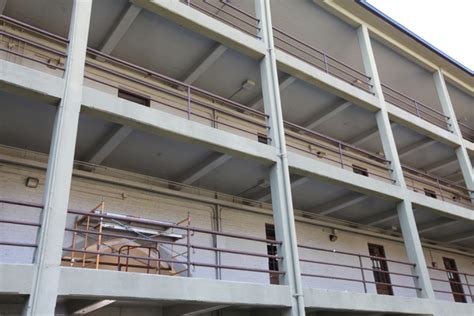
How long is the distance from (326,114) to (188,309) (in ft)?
23.1

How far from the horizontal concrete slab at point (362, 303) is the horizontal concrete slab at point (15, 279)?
4827 millimetres

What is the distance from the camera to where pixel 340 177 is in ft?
Result: 33.3

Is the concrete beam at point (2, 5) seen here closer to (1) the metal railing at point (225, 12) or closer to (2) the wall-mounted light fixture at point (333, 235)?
(1) the metal railing at point (225, 12)

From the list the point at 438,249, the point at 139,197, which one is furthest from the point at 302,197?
the point at 438,249

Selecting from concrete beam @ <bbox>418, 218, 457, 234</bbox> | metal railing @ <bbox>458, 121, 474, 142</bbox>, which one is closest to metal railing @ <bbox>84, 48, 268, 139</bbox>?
concrete beam @ <bbox>418, 218, 457, 234</bbox>

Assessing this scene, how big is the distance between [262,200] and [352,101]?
3695 millimetres

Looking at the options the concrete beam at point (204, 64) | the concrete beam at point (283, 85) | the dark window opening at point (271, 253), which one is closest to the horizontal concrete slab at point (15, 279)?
the concrete beam at point (204, 64)

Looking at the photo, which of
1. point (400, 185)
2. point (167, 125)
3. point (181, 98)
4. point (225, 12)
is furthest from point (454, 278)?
point (167, 125)

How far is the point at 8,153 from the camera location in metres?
8.18

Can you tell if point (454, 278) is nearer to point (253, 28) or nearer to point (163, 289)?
point (253, 28)

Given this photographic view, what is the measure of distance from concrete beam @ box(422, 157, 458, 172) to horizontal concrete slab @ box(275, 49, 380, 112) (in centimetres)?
549

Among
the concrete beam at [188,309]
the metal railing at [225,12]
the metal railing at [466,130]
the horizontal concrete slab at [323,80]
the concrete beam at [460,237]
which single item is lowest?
the concrete beam at [188,309]

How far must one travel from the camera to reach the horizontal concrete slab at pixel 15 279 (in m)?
5.15

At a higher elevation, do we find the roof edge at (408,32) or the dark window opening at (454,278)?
the roof edge at (408,32)
